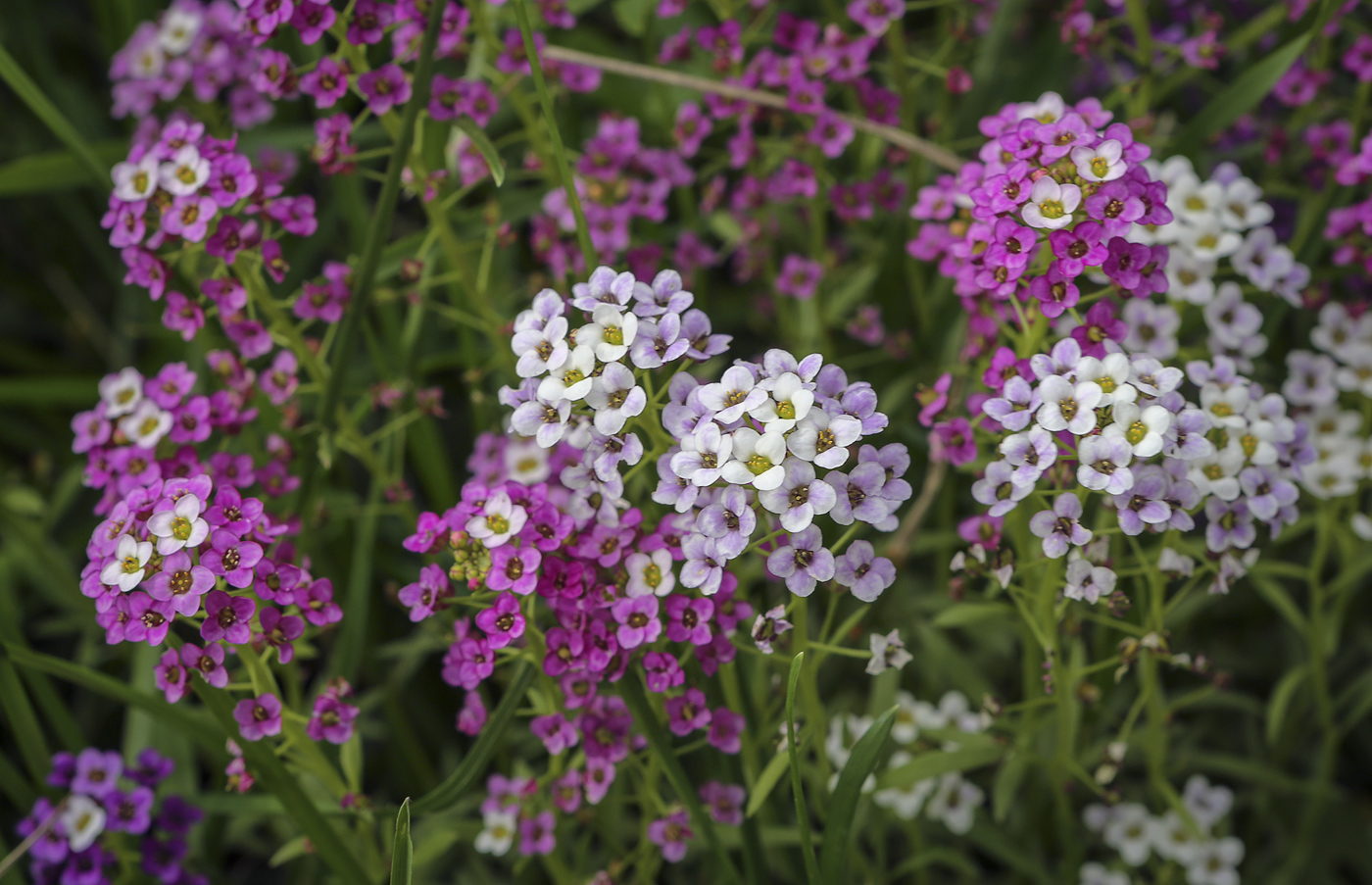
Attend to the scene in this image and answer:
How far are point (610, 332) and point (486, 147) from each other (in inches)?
25.5

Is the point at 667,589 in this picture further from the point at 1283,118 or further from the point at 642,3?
the point at 1283,118

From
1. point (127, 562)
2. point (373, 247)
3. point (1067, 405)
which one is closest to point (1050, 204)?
point (1067, 405)

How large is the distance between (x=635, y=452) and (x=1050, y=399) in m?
0.75

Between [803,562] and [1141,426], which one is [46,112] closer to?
[803,562]

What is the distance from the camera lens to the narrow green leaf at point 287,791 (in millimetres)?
2113

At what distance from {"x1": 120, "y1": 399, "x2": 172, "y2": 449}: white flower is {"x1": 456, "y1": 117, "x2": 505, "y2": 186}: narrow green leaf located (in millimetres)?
933

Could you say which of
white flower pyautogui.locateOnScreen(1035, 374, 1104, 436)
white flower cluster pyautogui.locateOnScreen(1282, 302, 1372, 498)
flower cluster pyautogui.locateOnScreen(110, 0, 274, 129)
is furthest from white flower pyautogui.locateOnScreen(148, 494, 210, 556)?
white flower cluster pyautogui.locateOnScreen(1282, 302, 1372, 498)

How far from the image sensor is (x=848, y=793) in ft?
6.77

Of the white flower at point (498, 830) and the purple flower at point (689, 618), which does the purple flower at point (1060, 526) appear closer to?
the purple flower at point (689, 618)

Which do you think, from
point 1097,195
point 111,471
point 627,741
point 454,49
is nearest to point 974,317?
point 1097,195

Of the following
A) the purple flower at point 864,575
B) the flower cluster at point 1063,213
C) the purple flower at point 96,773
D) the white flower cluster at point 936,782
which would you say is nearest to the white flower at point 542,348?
the purple flower at point 864,575

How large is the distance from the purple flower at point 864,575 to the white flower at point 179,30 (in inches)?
108

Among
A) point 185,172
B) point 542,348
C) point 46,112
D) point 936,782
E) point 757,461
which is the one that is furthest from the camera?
point 936,782

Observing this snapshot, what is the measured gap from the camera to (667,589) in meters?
2.04
